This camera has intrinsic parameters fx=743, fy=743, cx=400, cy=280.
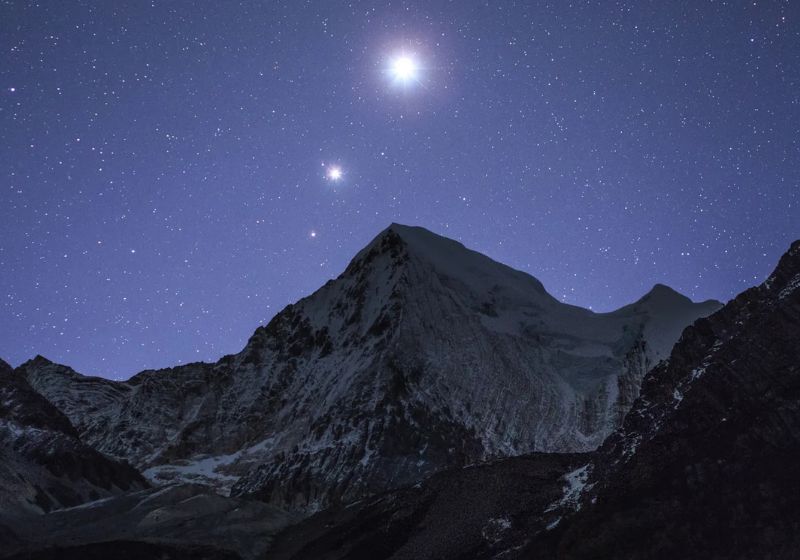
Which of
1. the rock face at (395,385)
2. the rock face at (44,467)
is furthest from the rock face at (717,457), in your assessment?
the rock face at (44,467)

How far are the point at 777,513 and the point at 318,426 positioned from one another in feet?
275

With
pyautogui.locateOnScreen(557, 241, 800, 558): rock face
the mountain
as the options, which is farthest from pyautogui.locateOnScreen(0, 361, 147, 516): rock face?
pyautogui.locateOnScreen(557, 241, 800, 558): rock face

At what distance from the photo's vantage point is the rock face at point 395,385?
10550cm

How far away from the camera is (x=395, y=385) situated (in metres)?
112

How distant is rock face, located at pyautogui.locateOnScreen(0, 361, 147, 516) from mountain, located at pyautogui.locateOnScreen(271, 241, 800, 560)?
48.3m

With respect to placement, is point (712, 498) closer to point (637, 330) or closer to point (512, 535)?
point (512, 535)

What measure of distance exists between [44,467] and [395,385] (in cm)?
Result: 5241

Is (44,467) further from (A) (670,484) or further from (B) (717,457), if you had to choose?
(B) (717,457)

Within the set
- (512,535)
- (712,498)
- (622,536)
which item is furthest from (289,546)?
(712,498)

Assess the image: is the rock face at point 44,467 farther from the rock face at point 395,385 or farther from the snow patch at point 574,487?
the snow patch at point 574,487

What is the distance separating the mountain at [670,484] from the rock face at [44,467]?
159 ft

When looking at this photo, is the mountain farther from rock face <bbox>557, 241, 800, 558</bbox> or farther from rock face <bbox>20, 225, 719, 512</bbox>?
rock face <bbox>20, 225, 719, 512</bbox>

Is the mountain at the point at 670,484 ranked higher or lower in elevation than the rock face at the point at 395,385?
lower

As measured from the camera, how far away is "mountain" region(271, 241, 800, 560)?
123 feet
